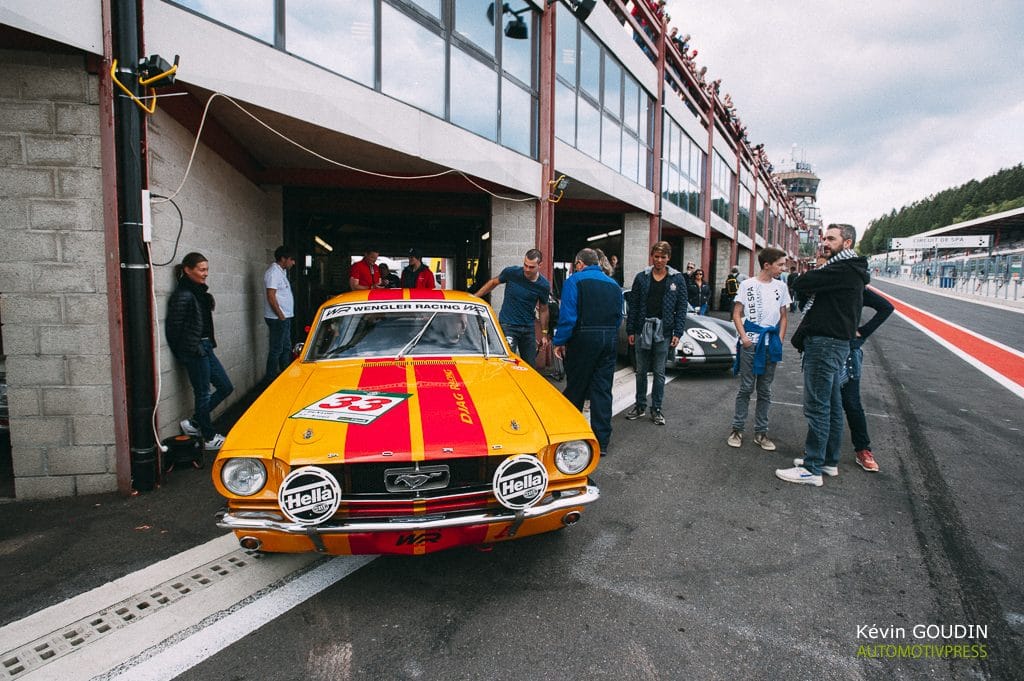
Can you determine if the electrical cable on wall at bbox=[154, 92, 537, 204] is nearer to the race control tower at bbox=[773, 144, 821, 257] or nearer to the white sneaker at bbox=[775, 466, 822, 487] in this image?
the white sneaker at bbox=[775, 466, 822, 487]

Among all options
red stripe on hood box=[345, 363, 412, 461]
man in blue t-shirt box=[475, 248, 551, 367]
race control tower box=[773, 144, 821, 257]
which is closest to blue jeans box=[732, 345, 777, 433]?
man in blue t-shirt box=[475, 248, 551, 367]

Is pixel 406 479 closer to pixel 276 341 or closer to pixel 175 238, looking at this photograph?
pixel 175 238

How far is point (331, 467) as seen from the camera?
2.21 metres

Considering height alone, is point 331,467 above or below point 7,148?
below

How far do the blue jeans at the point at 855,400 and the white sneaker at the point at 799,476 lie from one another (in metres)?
0.59

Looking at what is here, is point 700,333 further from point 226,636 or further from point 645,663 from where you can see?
point 226,636

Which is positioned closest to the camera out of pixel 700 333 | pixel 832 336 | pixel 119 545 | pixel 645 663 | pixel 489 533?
pixel 645 663

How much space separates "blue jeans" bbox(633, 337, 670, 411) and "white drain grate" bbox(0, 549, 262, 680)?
12.7ft

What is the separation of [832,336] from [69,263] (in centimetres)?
508

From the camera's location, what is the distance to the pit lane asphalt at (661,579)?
202cm

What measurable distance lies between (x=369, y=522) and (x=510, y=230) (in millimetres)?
6950

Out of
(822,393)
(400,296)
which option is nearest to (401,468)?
(400,296)

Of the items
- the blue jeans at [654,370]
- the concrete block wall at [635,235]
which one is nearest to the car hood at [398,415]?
the blue jeans at [654,370]

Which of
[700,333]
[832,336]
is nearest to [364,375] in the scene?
[832,336]
